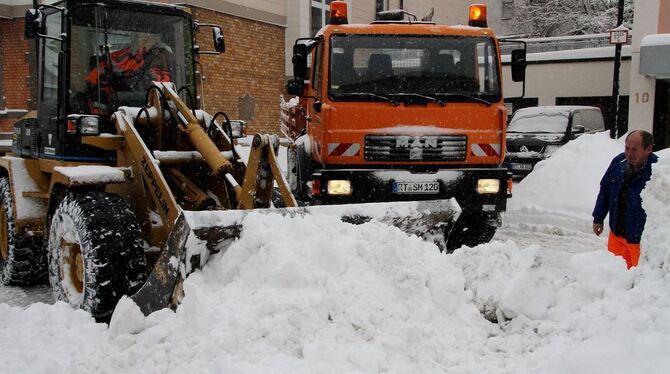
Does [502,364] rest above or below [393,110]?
below

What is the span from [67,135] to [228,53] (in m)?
11.7

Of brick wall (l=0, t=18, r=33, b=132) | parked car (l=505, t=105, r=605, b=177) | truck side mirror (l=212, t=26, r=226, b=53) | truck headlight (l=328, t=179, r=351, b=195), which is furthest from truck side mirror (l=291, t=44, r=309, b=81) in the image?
brick wall (l=0, t=18, r=33, b=132)

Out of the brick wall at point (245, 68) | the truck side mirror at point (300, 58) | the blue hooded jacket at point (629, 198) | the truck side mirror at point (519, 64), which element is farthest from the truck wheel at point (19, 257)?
the brick wall at point (245, 68)

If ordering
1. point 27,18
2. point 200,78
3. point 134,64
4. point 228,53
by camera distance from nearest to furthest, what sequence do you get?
point 27,18 < point 134,64 < point 200,78 < point 228,53

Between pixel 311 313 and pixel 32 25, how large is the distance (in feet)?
12.7

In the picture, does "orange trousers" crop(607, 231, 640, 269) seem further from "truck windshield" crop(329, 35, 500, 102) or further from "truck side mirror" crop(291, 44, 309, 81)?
"truck side mirror" crop(291, 44, 309, 81)

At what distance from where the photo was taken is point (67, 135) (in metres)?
5.78

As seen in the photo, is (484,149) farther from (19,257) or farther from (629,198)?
(19,257)

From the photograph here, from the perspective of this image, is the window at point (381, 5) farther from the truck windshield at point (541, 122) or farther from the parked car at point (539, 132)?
the truck windshield at point (541, 122)

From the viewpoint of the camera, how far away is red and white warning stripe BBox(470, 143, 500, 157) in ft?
22.9

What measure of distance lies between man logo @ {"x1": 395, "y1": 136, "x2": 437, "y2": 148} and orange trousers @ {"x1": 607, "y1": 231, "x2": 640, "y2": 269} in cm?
229

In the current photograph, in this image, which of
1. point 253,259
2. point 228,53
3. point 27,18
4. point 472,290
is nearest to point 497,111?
point 472,290

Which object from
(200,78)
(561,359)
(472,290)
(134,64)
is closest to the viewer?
(561,359)

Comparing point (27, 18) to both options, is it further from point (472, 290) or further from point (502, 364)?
point (502, 364)
